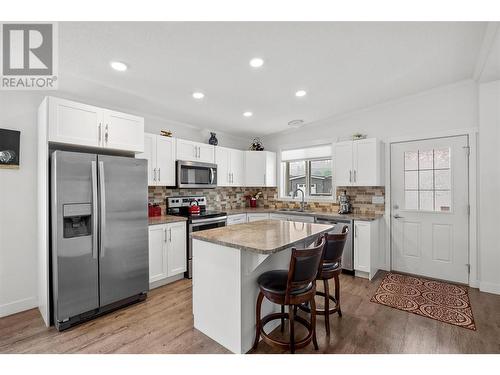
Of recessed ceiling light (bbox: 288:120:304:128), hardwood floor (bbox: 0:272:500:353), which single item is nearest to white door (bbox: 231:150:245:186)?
recessed ceiling light (bbox: 288:120:304:128)

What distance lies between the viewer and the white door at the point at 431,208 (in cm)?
324

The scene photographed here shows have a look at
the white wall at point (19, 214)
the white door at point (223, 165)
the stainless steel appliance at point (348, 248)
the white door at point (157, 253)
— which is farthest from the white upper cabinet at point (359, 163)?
the white wall at point (19, 214)

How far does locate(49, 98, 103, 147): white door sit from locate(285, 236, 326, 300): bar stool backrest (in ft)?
7.74

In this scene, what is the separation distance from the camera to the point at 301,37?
2014 millimetres

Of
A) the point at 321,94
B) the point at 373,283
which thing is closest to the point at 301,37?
the point at 321,94

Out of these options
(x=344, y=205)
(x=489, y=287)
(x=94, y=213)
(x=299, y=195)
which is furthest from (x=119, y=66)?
(x=489, y=287)

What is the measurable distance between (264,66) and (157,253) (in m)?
2.52

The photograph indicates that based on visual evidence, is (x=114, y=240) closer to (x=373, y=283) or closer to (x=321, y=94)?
(x=321, y=94)

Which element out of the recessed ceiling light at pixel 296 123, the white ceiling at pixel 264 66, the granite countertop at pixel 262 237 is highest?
the white ceiling at pixel 264 66

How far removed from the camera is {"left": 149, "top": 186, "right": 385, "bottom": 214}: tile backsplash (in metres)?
3.85

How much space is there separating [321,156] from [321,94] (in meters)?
1.54

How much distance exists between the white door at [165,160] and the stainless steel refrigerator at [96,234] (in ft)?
2.51

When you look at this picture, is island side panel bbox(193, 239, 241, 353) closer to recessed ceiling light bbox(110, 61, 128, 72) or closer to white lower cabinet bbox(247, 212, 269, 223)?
recessed ceiling light bbox(110, 61, 128, 72)

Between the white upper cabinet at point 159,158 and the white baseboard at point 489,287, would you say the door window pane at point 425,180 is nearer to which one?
the white baseboard at point 489,287
